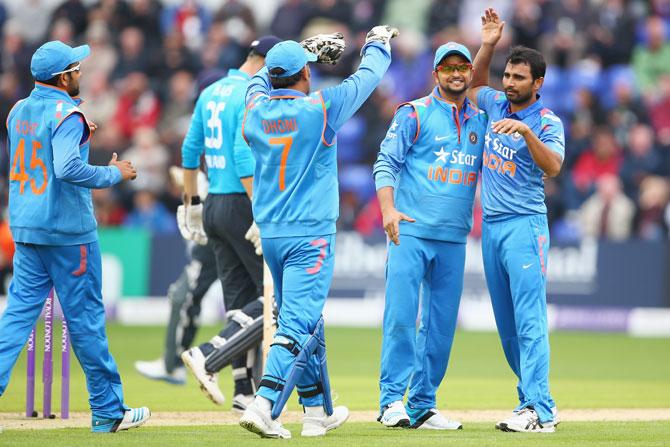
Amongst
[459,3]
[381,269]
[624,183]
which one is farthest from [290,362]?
[459,3]

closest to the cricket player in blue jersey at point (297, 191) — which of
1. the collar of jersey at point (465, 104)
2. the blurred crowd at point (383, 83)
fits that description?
the collar of jersey at point (465, 104)

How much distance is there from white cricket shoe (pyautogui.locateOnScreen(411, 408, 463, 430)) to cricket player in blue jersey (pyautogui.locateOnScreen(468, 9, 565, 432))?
0.35 m

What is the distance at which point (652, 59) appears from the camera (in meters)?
21.7

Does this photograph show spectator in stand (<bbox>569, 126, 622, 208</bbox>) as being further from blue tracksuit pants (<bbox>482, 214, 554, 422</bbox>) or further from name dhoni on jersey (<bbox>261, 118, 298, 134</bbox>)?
name dhoni on jersey (<bbox>261, 118, 298, 134</bbox>)

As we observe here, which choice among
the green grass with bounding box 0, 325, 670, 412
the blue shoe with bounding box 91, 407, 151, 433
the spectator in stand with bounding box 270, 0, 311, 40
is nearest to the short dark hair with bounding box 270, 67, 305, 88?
the blue shoe with bounding box 91, 407, 151, 433

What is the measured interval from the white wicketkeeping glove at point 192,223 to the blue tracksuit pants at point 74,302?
225 centimetres

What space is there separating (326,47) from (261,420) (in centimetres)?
259

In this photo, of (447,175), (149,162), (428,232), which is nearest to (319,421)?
(428,232)

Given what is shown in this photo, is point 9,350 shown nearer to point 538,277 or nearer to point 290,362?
point 290,362

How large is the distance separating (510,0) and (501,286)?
15.1 meters

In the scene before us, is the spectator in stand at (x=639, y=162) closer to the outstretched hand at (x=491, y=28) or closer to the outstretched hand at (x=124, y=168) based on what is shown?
the outstretched hand at (x=491, y=28)

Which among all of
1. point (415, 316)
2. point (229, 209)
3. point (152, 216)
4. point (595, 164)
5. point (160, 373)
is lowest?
point (160, 373)

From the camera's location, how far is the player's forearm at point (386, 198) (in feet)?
27.4

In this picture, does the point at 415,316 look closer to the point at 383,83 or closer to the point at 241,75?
the point at 241,75
